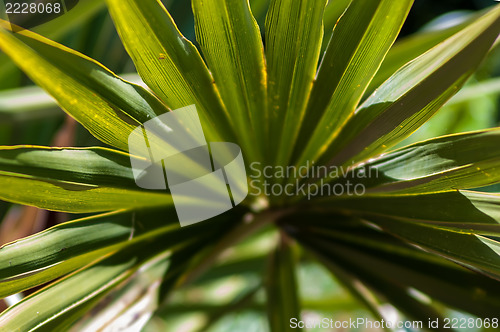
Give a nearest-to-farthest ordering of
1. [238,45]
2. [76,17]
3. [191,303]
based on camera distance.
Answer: [238,45]
[76,17]
[191,303]

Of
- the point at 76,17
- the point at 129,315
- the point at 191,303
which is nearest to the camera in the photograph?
the point at 129,315

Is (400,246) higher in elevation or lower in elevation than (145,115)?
lower

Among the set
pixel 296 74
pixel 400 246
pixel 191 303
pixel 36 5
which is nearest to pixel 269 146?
pixel 296 74

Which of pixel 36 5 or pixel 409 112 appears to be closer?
pixel 409 112

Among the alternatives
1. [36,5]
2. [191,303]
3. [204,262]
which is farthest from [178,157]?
[191,303]

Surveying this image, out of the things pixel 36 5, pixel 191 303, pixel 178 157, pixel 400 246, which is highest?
pixel 36 5

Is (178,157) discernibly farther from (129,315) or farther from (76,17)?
(76,17)
